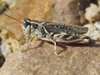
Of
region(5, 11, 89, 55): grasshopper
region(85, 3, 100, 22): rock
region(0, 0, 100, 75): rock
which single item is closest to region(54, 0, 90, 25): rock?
region(85, 3, 100, 22): rock

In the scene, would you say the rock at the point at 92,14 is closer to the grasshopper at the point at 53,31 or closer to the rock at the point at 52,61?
the grasshopper at the point at 53,31

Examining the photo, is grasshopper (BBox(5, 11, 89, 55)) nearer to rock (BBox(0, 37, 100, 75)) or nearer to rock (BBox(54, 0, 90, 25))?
rock (BBox(0, 37, 100, 75))

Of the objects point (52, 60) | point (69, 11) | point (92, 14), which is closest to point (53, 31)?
point (52, 60)

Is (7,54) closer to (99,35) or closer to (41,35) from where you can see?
(41,35)

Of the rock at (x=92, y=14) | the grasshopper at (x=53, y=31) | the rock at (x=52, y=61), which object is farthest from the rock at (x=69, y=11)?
the rock at (x=52, y=61)

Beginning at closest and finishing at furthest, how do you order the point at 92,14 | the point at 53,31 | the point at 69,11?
the point at 53,31 < the point at 69,11 < the point at 92,14

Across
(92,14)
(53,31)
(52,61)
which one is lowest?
(52,61)

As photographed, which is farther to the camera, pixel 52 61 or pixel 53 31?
pixel 53 31

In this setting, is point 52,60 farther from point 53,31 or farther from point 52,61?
point 53,31
